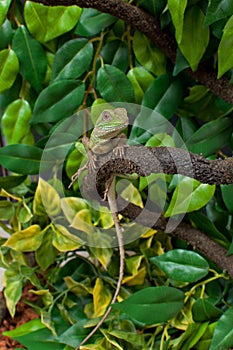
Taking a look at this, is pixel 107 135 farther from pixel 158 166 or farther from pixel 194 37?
pixel 194 37

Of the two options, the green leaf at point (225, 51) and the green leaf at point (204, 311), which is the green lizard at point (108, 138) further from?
the green leaf at point (204, 311)

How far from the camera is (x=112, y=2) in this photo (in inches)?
22.9

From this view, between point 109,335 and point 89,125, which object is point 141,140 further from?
point 109,335

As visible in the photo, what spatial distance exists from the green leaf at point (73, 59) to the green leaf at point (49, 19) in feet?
0.08

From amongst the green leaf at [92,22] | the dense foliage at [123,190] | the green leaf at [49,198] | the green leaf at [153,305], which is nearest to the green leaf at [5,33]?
the dense foliage at [123,190]

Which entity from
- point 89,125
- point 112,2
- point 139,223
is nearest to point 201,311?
point 139,223

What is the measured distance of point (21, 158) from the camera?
766 millimetres

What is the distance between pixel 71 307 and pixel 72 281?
0.04m

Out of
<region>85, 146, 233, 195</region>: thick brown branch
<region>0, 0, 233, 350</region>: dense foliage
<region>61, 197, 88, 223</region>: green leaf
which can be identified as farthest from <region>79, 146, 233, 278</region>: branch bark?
<region>61, 197, 88, 223</region>: green leaf

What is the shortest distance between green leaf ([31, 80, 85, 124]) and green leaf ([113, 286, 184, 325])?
28 centimetres

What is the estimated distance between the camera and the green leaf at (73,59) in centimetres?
75

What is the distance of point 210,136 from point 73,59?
0.77 feet

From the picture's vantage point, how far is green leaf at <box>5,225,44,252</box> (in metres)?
0.80

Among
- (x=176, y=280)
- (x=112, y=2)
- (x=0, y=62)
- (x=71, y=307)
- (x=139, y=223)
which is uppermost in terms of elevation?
(x=112, y=2)
